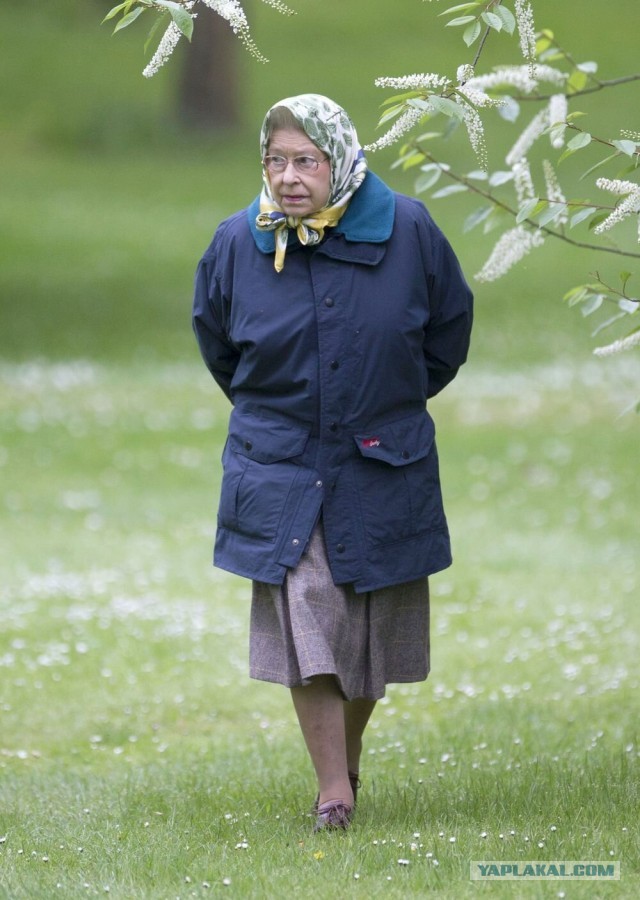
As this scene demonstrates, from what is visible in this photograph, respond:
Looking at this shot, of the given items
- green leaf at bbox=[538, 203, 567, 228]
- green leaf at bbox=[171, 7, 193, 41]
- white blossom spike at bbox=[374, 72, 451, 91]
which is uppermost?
green leaf at bbox=[171, 7, 193, 41]

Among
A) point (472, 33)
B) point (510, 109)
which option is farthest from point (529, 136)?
point (472, 33)

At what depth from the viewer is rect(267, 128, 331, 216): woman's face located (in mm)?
4160

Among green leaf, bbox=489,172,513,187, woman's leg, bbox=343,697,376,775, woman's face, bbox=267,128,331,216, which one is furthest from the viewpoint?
green leaf, bbox=489,172,513,187

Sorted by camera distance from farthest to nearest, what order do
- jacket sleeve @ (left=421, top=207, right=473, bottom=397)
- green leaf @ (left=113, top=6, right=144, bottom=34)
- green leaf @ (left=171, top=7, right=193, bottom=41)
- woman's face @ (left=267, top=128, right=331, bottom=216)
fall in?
1. jacket sleeve @ (left=421, top=207, right=473, bottom=397)
2. woman's face @ (left=267, top=128, right=331, bottom=216)
3. green leaf @ (left=113, top=6, right=144, bottom=34)
4. green leaf @ (left=171, top=7, right=193, bottom=41)

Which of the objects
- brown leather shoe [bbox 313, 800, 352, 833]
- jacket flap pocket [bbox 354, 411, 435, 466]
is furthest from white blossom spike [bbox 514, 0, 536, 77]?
brown leather shoe [bbox 313, 800, 352, 833]

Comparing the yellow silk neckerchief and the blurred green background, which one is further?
the blurred green background

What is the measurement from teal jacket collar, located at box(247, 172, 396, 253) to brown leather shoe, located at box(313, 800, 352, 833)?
1619 millimetres

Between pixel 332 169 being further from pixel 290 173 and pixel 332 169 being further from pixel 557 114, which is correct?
pixel 557 114

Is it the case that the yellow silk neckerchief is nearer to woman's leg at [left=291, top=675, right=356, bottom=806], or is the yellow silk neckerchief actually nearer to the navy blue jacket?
the navy blue jacket

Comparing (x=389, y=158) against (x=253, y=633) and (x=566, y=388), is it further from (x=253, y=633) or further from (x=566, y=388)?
(x=253, y=633)

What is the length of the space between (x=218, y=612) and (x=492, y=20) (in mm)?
5423

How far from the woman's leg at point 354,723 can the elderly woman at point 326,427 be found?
6.0 inches

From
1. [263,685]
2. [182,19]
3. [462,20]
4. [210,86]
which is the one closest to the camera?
[182,19]

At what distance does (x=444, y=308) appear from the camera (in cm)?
446
